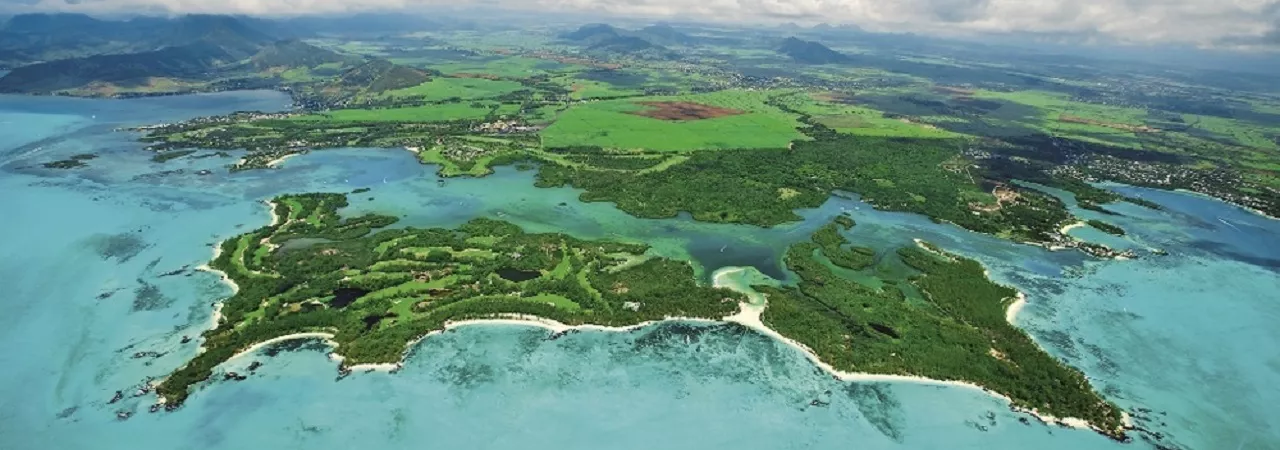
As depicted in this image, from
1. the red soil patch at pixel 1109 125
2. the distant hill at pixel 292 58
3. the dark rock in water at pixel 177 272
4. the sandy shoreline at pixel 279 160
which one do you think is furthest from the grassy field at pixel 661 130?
the distant hill at pixel 292 58

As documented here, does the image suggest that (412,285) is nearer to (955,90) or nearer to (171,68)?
(171,68)

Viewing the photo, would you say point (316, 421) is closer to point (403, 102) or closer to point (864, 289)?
point (864, 289)

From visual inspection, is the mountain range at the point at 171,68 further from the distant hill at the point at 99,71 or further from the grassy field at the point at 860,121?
the grassy field at the point at 860,121

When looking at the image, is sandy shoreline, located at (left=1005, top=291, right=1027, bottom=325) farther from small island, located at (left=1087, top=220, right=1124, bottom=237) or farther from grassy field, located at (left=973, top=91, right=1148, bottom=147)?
grassy field, located at (left=973, top=91, right=1148, bottom=147)

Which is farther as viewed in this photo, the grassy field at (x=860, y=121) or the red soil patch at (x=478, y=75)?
the red soil patch at (x=478, y=75)

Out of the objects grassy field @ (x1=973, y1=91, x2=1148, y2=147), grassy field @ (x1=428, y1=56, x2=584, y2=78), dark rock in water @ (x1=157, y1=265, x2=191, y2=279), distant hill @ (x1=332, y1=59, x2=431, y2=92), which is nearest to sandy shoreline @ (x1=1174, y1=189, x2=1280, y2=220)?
grassy field @ (x1=973, y1=91, x2=1148, y2=147)

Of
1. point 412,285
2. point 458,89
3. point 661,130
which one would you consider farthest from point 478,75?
point 412,285
